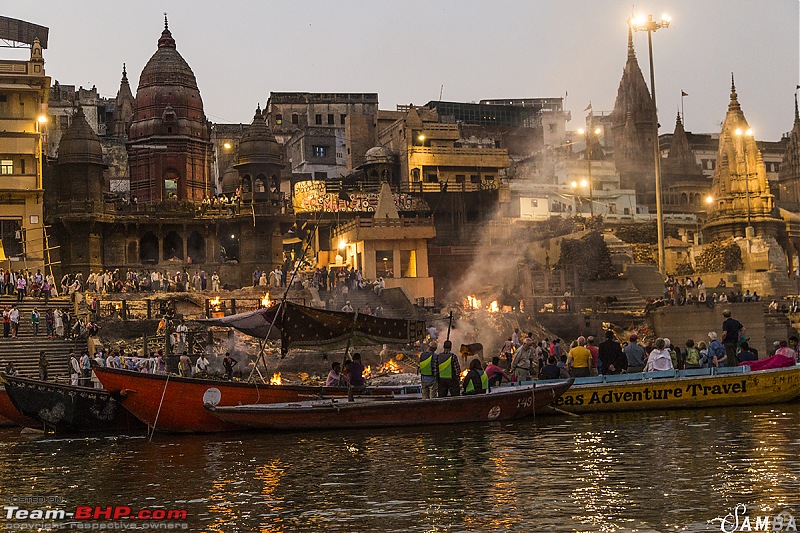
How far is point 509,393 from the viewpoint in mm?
17891

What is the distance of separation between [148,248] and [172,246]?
1261mm

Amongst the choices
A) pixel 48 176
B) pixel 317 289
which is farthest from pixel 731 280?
pixel 48 176

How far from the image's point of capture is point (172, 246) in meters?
50.7

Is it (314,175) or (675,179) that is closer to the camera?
(314,175)

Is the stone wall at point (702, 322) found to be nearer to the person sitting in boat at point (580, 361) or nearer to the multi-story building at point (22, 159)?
the person sitting in boat at point (580, 361)

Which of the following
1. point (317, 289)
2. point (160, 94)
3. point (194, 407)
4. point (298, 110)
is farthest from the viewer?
point (298, 110)

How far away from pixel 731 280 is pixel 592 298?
46.6ft

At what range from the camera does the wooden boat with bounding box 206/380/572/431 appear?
56.2ft

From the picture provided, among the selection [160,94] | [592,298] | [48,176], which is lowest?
[592,298]

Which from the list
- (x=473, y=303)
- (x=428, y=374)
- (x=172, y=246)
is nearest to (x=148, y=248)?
(x=172, y=246)

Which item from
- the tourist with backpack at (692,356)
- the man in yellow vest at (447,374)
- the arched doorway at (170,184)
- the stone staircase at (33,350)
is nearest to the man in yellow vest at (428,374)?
the man in yellow vest at (447,374)

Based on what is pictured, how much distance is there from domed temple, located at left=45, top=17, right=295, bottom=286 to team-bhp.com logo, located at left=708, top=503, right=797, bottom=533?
1576 inches

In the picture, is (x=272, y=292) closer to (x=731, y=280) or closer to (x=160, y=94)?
(x=160, y=94)

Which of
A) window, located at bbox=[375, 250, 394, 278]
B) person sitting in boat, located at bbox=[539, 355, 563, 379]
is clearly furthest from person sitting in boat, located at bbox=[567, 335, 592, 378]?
window, located at bbox=[375, 250, 394, 278]
